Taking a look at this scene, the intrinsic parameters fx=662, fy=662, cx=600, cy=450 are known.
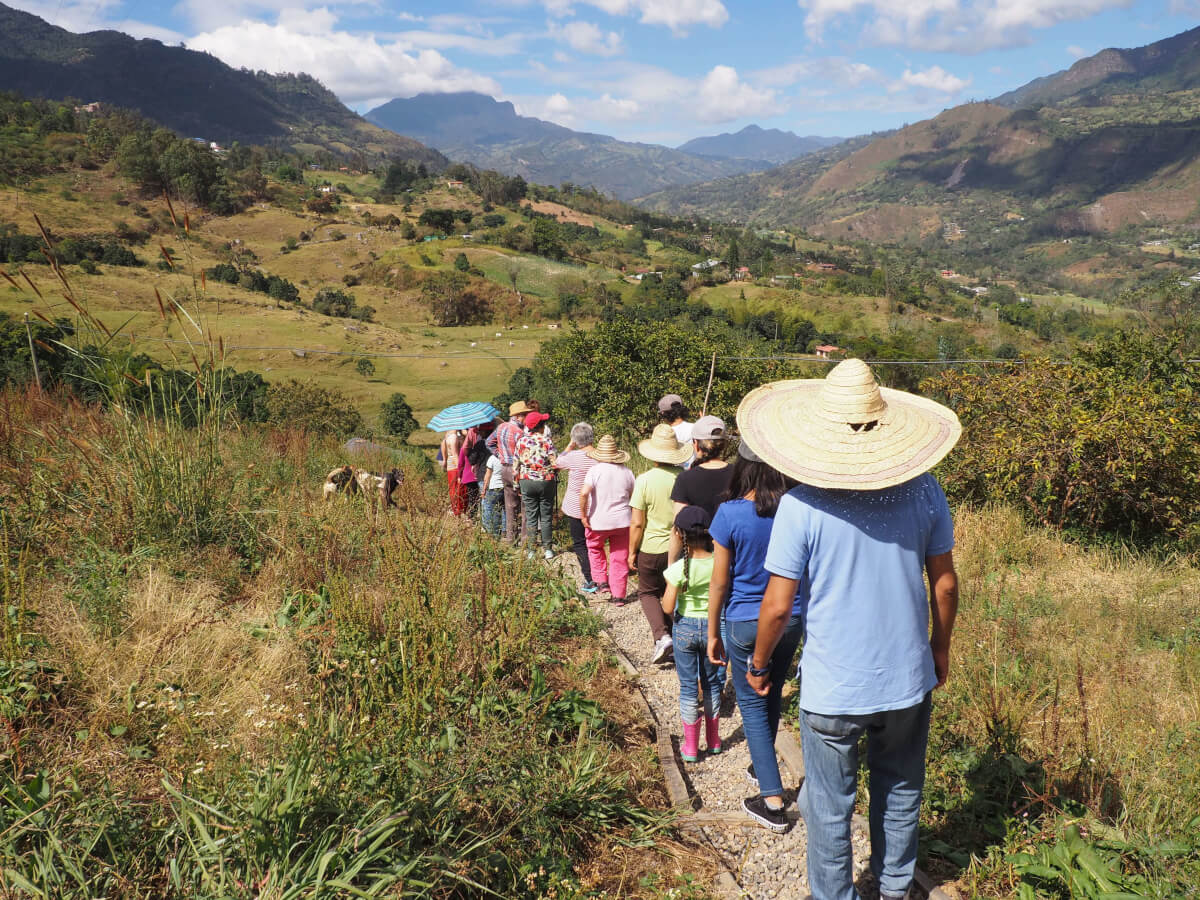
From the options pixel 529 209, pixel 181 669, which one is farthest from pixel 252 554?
pixel 529 209

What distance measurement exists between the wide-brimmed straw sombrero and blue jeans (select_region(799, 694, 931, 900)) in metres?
0.71

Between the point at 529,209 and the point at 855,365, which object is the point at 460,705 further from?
the point at 529,209

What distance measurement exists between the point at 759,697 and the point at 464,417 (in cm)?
448

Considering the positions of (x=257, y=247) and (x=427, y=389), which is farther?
(x=257, y=247)

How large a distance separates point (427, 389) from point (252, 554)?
134 ft

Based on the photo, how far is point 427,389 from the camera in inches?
1702

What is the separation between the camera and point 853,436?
2.03 m

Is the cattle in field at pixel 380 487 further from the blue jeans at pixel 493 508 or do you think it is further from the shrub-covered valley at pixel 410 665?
the blue jeans at pixel 493 508

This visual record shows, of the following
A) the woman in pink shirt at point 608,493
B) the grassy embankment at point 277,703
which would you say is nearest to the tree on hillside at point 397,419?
the woman in pink shirt at point 608,493

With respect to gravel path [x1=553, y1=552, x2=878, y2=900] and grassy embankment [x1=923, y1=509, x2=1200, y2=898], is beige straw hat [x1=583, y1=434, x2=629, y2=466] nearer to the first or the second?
gravel path [x1=553, y1=552, x2=878, y2=900]

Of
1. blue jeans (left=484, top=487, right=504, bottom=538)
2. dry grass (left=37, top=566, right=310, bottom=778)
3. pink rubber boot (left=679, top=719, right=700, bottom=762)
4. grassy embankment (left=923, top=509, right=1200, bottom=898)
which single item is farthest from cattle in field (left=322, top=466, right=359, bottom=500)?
grassy embankment (left=923, top=509, right=1200, bottom=898)

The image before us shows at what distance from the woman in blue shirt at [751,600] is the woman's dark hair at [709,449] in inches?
31.3

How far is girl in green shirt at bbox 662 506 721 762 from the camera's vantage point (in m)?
3.18

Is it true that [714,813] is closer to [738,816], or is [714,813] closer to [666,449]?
[738,816]
